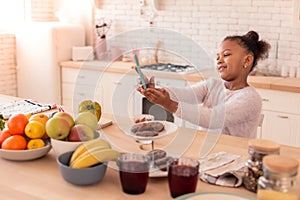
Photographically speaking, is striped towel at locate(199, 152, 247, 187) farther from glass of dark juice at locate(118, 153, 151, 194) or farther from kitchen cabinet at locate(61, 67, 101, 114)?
kitchen cabinet at locate(61, 67, 101, 114)

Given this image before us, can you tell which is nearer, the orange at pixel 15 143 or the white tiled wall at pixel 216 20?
the orange at pixel 15 143

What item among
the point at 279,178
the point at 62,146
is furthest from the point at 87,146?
the point at 279,178

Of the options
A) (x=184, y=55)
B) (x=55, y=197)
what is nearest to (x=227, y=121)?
(x=55, y=197)

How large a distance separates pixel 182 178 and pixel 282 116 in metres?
2.38

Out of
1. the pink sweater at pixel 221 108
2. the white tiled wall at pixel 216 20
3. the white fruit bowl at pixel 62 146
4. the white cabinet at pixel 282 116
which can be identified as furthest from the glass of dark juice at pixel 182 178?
the white tiled wall at pixel 216 20

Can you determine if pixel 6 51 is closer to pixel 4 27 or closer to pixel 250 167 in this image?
pixel 4 27

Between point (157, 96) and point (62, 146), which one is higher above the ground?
point (157, 96)

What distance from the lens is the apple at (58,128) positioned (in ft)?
5.71

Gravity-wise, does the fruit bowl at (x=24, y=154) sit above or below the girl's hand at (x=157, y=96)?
below

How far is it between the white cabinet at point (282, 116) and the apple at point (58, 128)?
2301 millimetres

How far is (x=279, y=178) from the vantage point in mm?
1274

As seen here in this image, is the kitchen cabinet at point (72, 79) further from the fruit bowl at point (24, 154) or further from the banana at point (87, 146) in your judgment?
the banana at point (87, 146)

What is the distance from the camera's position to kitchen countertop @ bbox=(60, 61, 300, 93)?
3562 mm

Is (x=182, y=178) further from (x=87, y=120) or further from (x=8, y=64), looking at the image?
(x=8, y=64)
